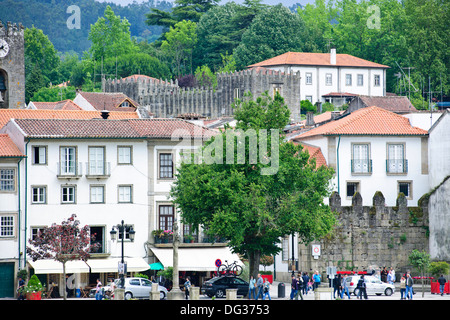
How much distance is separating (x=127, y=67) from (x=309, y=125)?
62.9m

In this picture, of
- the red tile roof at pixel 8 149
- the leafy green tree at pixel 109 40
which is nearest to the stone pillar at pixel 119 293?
the red tile roof at pixel 8 149

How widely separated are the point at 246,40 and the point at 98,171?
267 ft

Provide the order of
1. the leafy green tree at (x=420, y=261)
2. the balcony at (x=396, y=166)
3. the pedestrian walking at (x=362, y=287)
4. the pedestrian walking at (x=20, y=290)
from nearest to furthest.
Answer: the pedestrian walking at (x=362, y=287), the pedestrian walking at (x=20, y=290), the leafy green tree at (x=420, y=261), the balcony at (x=396, y=166)

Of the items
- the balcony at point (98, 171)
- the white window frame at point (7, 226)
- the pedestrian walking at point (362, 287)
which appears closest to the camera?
the pedestrian walking at point (362, 287)

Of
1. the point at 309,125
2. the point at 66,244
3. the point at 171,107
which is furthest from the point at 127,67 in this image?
the point at 66,244

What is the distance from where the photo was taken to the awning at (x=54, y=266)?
197ft

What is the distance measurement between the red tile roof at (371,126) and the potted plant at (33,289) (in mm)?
22566

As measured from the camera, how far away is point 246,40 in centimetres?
14375

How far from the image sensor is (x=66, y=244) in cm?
5878

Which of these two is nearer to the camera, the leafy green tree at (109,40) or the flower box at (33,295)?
the flower box at (33,295)

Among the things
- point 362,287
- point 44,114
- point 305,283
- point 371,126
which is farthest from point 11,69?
point 362,287

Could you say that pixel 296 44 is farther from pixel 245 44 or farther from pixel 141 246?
pixel 141 246

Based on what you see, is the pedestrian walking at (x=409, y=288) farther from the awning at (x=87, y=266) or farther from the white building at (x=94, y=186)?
the awning at (x=87, y=266)

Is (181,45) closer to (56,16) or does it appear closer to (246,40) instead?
(246,40)
